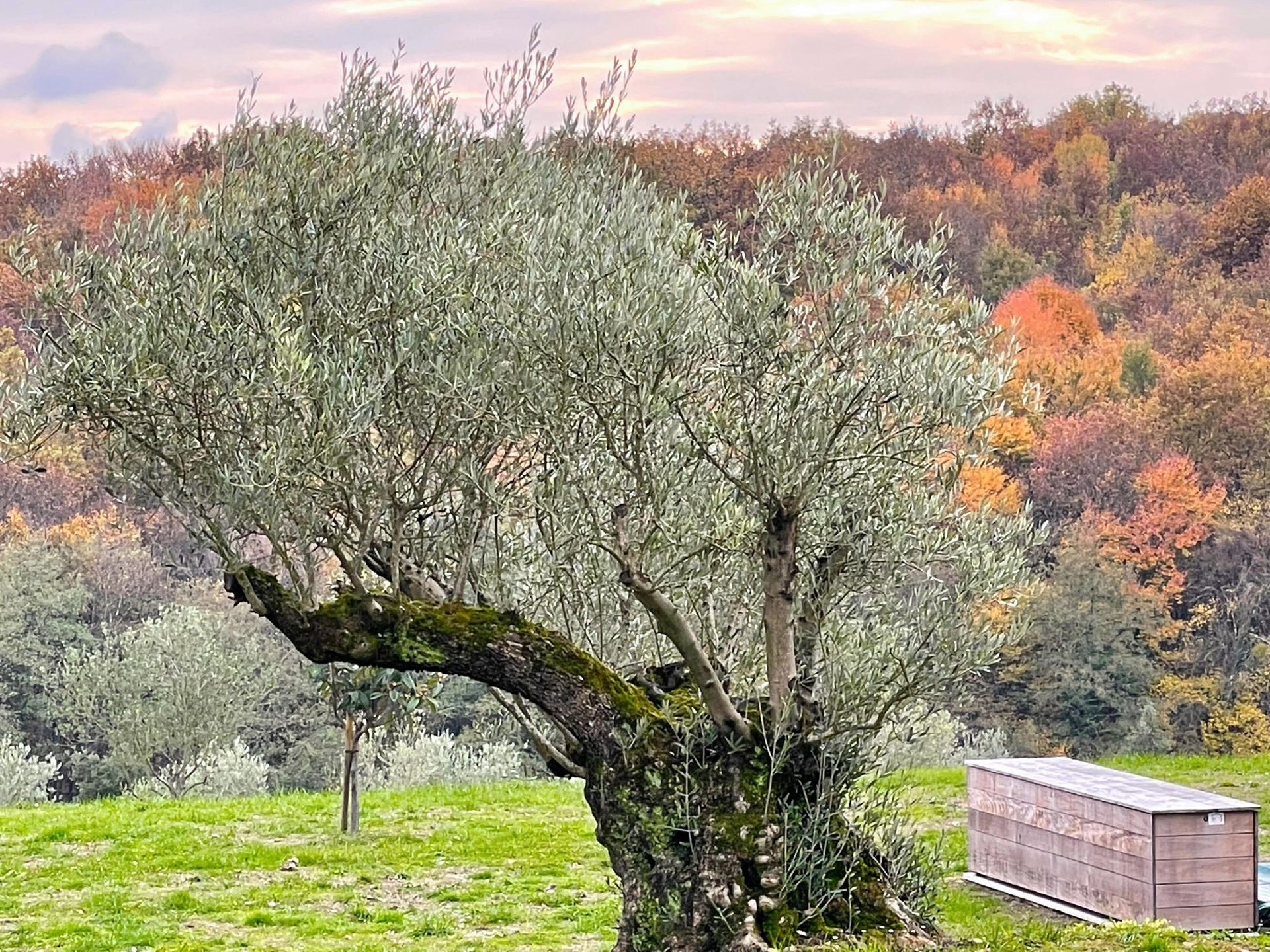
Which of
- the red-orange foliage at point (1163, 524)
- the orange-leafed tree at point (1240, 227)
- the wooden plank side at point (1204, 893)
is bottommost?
the wooden plank side at point (1204, 893)

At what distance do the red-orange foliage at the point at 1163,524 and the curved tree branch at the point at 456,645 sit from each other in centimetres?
2998

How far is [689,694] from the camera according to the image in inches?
384

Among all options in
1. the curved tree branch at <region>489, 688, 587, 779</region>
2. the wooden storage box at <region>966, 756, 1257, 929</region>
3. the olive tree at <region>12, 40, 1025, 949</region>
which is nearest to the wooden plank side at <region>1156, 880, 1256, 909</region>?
the wooden storage box at <region>966, 756, 1257, 929</region>

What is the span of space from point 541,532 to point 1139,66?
195ft

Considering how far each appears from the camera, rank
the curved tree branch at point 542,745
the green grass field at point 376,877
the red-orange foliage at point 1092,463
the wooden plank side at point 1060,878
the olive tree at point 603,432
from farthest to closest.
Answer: the red-orange foliage at point 1092,463 → the wooden plank side at point 1060,878 → the green grass field at point 376,877 → the curved tree branch at point 542,745 → the olive tree at point 603,432

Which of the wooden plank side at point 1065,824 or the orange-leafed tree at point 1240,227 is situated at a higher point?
the orange-leafed tree at point 1240,227

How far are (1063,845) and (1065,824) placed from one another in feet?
0.71

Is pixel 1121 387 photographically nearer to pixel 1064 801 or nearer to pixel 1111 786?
pixel 1111 786

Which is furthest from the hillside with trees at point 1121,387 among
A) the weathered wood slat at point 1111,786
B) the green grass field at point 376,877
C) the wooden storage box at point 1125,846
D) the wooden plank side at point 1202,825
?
the wooden plank side at point 1202,825

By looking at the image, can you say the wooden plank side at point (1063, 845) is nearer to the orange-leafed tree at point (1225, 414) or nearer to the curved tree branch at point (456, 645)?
the curved tree branch at point (456, 645)

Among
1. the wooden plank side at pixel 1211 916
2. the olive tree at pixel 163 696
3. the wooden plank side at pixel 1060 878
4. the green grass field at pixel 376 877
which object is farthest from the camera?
the olive tree at pixel 163 696

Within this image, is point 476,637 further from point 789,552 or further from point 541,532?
point 789,552

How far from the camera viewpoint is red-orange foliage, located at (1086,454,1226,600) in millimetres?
36938

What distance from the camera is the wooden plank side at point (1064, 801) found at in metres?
12.5
